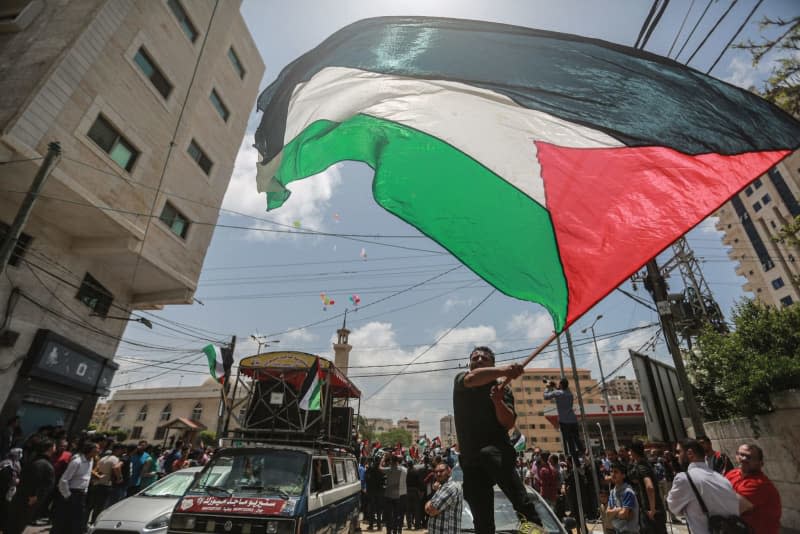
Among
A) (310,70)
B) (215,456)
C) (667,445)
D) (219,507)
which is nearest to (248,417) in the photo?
(215,456)

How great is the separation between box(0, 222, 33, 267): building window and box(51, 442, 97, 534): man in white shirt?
7529 millimetres

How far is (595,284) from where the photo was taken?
273 centimetres

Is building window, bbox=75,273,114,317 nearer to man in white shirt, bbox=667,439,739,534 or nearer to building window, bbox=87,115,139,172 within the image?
building window, bbox=87,115,139,172

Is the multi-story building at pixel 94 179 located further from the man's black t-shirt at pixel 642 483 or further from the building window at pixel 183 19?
the man's black t-shirt at pixel 642 483

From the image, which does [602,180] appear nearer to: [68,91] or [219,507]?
[219,507]

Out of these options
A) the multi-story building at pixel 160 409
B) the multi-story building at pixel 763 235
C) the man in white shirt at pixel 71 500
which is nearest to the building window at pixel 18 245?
the man in white shirt at pixel 71 500

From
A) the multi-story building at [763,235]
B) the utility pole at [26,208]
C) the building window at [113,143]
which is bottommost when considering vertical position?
the utility pole at [26,208]

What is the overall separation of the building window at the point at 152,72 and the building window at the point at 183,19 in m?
2.62

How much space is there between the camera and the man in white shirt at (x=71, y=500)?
679cm

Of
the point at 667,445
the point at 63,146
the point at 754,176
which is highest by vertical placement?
the point at 63,146

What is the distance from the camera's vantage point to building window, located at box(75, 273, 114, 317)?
13398 millimetres

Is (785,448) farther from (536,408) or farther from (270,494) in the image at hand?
(536,408)

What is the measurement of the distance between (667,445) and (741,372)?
5.62m

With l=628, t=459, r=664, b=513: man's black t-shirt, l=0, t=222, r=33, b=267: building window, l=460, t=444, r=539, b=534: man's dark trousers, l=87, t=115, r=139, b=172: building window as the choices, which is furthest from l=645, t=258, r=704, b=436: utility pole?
l=0, t=222, r=33, b=267: building window
